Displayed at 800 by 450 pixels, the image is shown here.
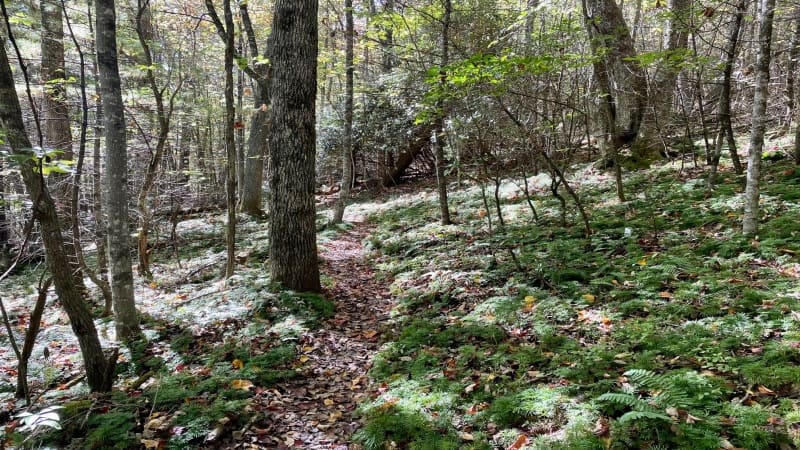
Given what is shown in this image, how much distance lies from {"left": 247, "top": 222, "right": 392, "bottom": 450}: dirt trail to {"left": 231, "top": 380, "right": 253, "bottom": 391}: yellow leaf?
18 cm

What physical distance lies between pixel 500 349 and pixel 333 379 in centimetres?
190

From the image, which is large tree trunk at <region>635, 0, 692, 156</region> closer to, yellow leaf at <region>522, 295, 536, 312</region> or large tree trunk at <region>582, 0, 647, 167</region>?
large tree trunk at <region>582, 0, 647, 167</region>

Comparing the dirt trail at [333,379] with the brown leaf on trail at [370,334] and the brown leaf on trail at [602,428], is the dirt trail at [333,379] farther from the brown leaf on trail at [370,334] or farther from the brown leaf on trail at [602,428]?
the brown leaf on trail at [602,428]

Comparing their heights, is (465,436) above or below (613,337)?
below

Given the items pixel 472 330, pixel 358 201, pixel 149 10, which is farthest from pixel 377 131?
pixel 472 330

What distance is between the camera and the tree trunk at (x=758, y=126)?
5566 millimetres

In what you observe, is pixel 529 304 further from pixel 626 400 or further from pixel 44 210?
pixel 44 210

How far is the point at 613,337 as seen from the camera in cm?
427

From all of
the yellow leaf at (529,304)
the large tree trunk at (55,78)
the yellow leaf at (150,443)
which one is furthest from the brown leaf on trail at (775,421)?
the large tree trunk at (55,78)

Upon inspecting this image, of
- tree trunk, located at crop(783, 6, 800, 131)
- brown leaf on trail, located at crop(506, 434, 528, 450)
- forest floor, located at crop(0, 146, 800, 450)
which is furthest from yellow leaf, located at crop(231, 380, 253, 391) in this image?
tree trunk, located at crop(783, 6, 800, 131)

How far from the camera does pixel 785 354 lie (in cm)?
338

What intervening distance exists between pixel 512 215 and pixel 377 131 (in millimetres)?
9117

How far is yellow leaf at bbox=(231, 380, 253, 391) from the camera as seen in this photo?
14.6ft

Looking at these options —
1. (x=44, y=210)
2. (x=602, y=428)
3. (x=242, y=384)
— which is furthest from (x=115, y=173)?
(x=602, y=428)
